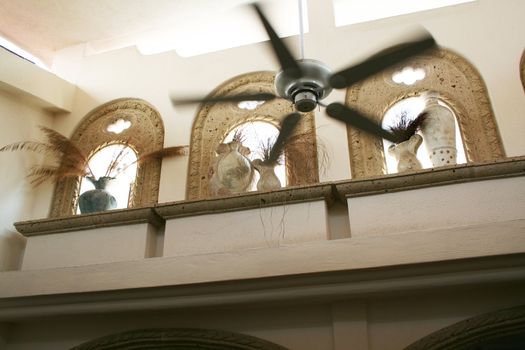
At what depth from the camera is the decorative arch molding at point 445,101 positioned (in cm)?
382

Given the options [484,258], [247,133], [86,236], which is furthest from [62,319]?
[484,258]

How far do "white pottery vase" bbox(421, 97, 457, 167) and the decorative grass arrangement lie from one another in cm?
204

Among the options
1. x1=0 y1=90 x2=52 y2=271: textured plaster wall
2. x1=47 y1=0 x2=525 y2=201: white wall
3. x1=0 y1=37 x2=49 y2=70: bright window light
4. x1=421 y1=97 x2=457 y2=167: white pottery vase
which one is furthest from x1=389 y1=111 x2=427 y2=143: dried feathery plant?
x1=0 y1=37 x2=49 y2=70: bright window light

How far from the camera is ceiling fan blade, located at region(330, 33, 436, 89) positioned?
2.46 meters

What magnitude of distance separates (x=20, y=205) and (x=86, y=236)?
1.05 m

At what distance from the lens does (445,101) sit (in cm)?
412

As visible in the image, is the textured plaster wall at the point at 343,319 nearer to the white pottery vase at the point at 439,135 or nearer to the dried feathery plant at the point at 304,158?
the white pottery vase at the point at 439,135

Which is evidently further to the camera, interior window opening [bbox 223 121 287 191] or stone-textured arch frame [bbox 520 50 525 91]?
interior window opening [bbox 223 121 287 191]

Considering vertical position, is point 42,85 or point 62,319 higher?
point 42,85

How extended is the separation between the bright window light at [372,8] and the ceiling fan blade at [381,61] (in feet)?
8.75

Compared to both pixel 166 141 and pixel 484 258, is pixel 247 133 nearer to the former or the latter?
pixel 166 141

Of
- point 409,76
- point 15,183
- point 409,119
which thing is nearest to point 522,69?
point 409,76

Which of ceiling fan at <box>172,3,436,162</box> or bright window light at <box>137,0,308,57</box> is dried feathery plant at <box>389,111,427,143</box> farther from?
bright window light at <box>137,0,308,57</box>

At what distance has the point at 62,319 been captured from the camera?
151 inches
